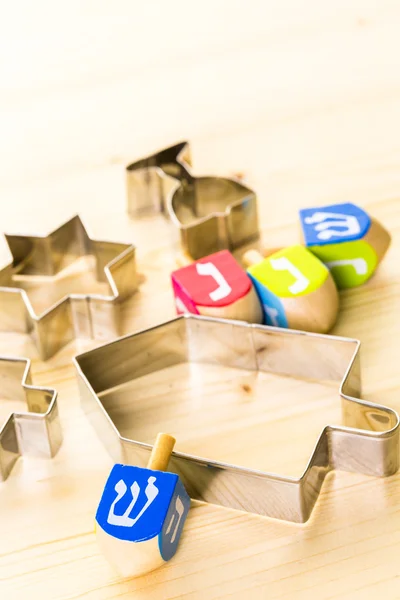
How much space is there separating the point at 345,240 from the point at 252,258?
0.33ft

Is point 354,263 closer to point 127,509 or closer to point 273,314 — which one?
point 273,314

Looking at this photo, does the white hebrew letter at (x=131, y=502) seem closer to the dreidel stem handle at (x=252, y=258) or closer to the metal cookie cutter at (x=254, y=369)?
the metal cookie cutter at (x=254, y=369)

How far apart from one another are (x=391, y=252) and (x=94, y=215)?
1.14ft

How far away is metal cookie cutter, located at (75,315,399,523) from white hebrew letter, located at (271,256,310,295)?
5 cm

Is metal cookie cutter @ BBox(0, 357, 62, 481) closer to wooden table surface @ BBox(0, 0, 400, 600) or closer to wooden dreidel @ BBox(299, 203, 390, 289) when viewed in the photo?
wooden table surface @ BBox(0, 0, 400, 600)

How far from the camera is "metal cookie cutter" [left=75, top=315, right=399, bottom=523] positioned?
88 centimetres

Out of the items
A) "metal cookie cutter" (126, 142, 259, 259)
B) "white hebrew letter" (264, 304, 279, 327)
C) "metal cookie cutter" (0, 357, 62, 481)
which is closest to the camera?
"metal cookie cutter" (0, 357, 62, 481)

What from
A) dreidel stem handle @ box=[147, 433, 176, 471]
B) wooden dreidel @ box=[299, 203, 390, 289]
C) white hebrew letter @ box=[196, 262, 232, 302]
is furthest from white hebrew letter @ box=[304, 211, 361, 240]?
dreidel stem handle @ box=[147, 433, 176, 471]

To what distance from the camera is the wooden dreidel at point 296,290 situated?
1014mm

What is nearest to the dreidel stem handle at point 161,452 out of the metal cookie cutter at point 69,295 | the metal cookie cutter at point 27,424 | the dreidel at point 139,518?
the dreidel at point 139,518

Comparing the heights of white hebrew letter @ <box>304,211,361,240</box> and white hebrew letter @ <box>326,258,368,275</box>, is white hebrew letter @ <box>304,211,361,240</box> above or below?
above

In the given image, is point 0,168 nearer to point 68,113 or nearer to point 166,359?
point 68,113

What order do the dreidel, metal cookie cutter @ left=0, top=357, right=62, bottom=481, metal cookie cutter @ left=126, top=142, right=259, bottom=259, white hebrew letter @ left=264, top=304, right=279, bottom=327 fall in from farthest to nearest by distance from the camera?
1. metal cookie cutter @ left=126, top=142, right=259, bottom=259
2. white hebrew letter @ left=264, top=304, right=279, bottom=327
3. metal cookie cutter @ left=0, top=357, right=62, bottom=481
4. the dreidel

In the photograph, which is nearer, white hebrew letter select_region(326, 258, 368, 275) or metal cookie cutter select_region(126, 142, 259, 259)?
white hebrew letter select_region(326, 258, 368, 275)
